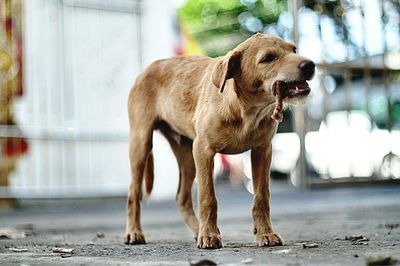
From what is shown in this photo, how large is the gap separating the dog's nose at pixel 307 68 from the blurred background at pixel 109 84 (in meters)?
6.51

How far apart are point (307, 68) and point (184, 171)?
153 centimetres

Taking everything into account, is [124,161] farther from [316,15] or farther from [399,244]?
[399,244]

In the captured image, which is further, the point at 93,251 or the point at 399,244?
the point at 93,251

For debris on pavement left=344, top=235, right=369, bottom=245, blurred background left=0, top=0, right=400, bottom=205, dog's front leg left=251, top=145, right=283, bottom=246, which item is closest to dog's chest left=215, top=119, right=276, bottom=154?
dog's front leg left=251, top=145, right=283, bottom=246

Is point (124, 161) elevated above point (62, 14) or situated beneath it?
situated beneath

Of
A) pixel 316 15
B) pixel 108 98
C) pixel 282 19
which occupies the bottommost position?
pixel 108 98

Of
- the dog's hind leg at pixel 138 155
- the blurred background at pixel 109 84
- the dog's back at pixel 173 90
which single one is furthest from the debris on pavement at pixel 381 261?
the blurred background at pixel 109 84

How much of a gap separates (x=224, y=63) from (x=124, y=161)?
7.39 m

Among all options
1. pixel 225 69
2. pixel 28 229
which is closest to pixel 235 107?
pixel 225 69

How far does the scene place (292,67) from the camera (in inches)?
127

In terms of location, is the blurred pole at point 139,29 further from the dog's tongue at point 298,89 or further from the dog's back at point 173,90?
the dog's tongue at point 298,89

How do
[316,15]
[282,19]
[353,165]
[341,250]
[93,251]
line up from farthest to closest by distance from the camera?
[282,19]
[353,165]
[316,15]
[93,251]
[341,250]

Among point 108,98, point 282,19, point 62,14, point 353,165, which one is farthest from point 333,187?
point 282,19

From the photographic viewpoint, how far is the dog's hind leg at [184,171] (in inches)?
174
